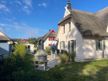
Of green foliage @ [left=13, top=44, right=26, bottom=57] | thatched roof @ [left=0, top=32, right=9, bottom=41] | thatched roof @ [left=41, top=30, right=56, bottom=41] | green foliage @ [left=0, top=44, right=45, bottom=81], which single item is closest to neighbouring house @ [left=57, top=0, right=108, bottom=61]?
thatched roof @ [left=0, top=32, right=9, bottom=41]

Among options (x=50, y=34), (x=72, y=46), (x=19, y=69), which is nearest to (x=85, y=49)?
(x=72, y=46)

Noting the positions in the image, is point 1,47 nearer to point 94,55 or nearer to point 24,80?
point 94,55

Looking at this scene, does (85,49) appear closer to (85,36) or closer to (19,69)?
(85,36)

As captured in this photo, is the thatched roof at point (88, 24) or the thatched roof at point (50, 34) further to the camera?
the thatched roof at point (50, 34)

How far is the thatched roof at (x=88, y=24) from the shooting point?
107 ft

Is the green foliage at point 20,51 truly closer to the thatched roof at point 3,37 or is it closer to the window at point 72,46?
the window at point 72,46

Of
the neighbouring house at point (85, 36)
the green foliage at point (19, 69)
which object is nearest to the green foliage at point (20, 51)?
the green foliage at point (19, 69)

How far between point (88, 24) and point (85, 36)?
2.34 meters

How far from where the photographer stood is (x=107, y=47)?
33438 millimetres

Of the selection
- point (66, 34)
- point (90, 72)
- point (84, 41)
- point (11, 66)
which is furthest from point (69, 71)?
point (66, 34)

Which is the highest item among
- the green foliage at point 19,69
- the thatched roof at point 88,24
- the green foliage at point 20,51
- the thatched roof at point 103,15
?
the thatched roof at point 103,15

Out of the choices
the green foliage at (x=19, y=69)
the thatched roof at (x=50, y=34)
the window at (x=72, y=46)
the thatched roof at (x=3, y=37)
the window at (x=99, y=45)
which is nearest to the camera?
the green foliage at (x=19, y=69)

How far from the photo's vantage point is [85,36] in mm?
32531

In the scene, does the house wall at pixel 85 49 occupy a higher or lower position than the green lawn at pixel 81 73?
higher
